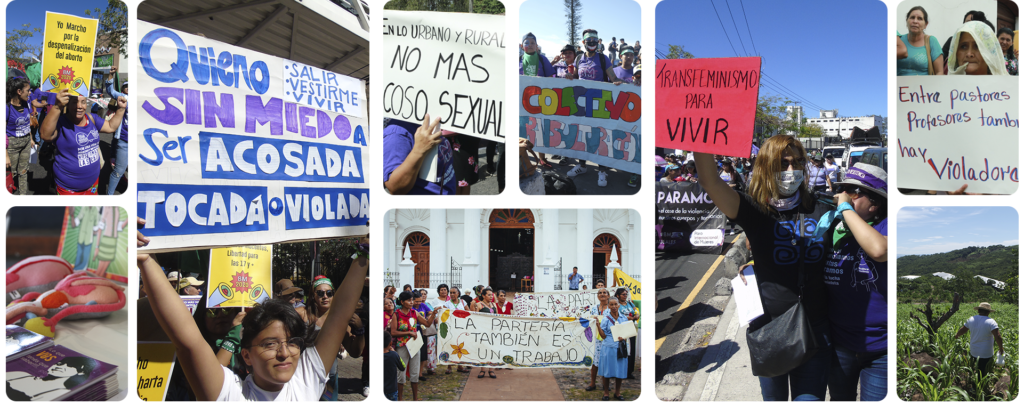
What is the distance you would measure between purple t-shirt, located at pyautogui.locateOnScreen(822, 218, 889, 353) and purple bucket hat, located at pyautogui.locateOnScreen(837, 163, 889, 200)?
251 millimetres

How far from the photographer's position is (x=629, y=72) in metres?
3.98

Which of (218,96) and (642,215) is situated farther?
(642,215)

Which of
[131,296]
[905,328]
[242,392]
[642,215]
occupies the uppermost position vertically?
[642,215]

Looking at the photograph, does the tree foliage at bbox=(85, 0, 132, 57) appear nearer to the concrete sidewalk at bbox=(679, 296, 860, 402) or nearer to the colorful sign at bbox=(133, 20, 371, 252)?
the colorful sign at bbox=(133, 20, 371, 252)

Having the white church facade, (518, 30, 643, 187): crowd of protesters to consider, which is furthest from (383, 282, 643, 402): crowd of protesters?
(518, 30, 643, 187): crowd of protesters

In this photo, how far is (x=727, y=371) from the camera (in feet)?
13.2

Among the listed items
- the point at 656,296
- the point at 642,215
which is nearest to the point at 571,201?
the point at 642,215

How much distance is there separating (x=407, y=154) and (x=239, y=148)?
1.16 meters

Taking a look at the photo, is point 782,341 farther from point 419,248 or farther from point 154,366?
point 154,366

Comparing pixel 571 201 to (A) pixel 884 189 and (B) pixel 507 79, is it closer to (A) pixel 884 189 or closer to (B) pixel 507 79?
(B) pixel 507 79

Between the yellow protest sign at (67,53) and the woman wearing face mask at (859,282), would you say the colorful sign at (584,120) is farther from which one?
the yellow protest sign at (67,53)

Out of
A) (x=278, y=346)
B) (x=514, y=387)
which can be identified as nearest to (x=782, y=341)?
(x=514, y=387)

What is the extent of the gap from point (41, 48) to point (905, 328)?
6.57 meters

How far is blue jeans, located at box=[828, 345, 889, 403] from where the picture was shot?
397cm
